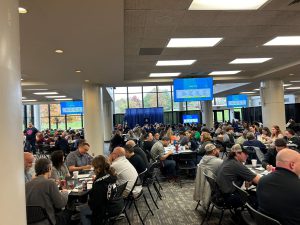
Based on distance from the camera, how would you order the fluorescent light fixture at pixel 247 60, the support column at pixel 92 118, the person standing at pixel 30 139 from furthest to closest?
the person standing at pixel 30 139
the support column at pixel 92 118
the fluorescent light fixture at pixel 247 60

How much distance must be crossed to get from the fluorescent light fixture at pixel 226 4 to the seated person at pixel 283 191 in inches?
93.6

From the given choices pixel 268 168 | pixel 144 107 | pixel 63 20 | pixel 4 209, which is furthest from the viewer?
pixel 144 107

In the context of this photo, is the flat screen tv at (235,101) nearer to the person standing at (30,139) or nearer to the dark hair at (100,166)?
the person standing at (30,139)

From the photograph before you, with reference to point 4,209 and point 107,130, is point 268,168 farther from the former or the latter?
point 107,130

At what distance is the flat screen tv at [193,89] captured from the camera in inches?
395

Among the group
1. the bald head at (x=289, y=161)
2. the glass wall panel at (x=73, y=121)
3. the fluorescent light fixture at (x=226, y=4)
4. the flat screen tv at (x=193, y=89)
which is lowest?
the bald head at (x=289, y=161)

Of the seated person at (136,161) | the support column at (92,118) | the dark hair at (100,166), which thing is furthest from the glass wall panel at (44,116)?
the dark hair at (100,166)

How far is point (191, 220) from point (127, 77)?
22.6 ft

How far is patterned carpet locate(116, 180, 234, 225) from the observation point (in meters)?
4.99

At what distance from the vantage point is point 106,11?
149 inches

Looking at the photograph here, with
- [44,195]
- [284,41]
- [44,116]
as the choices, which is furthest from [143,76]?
[44,116]

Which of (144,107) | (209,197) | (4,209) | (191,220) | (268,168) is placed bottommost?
(191,220)

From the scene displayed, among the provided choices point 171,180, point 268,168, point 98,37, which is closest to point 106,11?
point 98,37

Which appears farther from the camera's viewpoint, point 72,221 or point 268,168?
point 268,168
